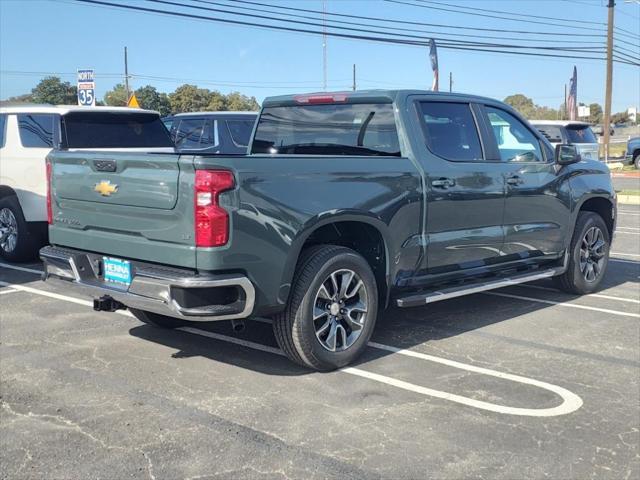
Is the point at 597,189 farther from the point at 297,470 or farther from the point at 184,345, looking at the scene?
the point at 297,470

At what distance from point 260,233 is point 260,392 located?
1.03 m

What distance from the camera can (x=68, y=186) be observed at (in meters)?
4.88

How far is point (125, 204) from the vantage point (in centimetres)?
444

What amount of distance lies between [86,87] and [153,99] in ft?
154

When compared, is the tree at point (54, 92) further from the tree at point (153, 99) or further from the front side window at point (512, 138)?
the front side window at point (512, 138)

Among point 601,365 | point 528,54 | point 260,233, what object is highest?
point 528,54

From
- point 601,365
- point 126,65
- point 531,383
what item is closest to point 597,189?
point 601,365

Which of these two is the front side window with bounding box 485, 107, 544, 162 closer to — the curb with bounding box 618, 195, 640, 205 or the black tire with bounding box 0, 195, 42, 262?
the black tire with bounding box 0, 195, 42, 262

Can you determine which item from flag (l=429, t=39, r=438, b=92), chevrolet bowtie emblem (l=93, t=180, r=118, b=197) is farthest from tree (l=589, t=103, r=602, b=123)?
chevrolet bowtie emblem (l=93, t=180, r=118, b=197)

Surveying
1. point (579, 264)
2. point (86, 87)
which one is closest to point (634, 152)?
point (86, 87)

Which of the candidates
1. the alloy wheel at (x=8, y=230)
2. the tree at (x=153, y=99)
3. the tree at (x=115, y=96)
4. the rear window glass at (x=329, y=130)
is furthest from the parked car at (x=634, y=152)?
the tree at (x=115, y=96)

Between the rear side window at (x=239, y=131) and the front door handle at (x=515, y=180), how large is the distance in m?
6.90

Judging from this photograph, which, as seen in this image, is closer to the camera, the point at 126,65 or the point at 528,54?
the point at 528,54

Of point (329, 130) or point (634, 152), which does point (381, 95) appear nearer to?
point (329, 130)
